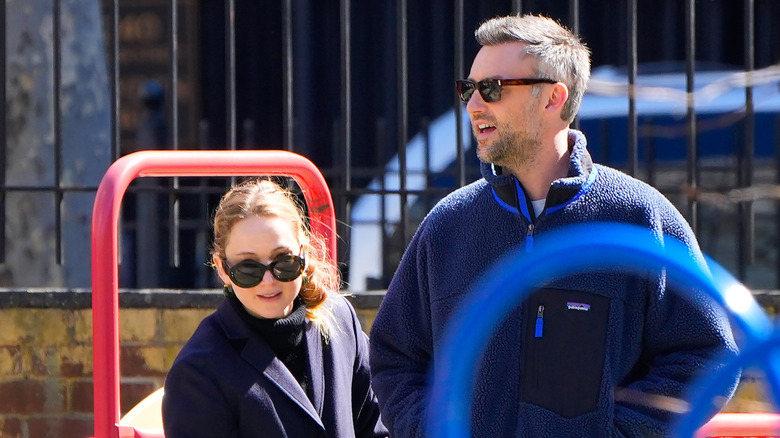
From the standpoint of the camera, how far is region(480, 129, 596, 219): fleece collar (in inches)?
86.0

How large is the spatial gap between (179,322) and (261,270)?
186 centimetres

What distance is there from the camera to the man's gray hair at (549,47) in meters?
2.25

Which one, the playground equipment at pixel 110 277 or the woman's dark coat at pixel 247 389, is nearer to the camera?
the woman's dark coat at pixel 247 389

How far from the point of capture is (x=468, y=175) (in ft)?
17.1

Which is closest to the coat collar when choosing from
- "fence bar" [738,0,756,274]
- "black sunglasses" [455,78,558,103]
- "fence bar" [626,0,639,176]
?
"black sunglasses" [455,78,558,103]

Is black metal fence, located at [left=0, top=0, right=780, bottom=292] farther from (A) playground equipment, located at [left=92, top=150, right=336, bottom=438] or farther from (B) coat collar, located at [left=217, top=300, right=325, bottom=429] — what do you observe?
(B) coat collar, located at [left=217, top=300, right=325, bottom=429]

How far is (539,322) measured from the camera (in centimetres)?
212

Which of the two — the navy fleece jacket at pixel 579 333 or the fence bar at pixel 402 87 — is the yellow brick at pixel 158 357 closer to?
the fence bar at pixel 402 87

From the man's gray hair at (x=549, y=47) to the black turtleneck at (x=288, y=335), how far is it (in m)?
0.74

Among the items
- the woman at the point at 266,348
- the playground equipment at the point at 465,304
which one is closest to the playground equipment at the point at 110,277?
the playground equipment at the point at 465,304

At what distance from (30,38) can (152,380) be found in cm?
175

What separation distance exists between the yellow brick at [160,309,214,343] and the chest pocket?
2.30 meters

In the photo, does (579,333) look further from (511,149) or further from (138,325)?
(138,325)

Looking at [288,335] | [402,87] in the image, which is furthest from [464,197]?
[402,87]
